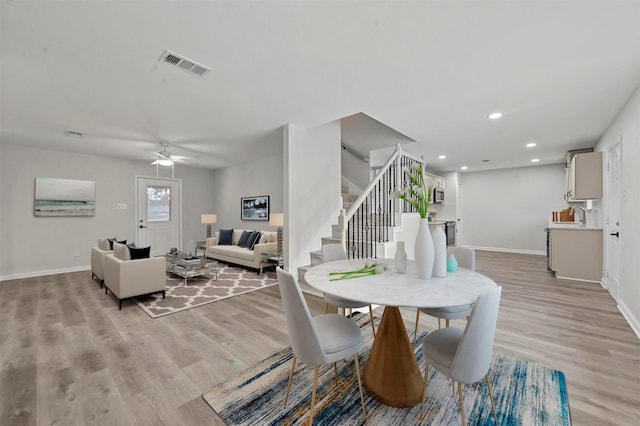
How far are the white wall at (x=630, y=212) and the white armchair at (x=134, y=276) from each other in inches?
213

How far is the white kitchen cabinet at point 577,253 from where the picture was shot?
444 centimetres

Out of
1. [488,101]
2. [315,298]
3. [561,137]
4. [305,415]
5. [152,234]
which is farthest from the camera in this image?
[152,234]

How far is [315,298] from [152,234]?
5.29 meters

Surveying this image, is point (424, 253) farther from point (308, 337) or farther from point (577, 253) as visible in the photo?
point (577, 253)

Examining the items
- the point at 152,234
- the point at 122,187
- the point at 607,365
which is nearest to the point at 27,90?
the point at 122,187

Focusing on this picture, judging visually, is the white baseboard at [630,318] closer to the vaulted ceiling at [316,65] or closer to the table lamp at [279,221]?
the vaulted ceiling at [316,65]

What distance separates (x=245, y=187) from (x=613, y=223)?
7.05 m

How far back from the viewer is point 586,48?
2.08 m

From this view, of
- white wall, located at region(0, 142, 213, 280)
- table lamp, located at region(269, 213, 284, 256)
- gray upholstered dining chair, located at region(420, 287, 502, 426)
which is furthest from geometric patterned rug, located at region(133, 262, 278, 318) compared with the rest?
gray upholstered dining chair, located at region(420, 287, 502, 426)

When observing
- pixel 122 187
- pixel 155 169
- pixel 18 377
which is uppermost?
pixel 155 169

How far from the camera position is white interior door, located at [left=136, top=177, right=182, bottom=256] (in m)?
6.66

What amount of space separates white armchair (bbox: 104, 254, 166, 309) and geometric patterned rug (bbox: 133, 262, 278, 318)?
0.21 meters

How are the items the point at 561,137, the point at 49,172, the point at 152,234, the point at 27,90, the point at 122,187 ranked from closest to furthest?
1. the point at 27,90
2. the point at 561,137
3. the point at 49,172
4. the point at 122,187
5. the point at 152,234

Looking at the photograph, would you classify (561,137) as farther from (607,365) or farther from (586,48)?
(607,365)
